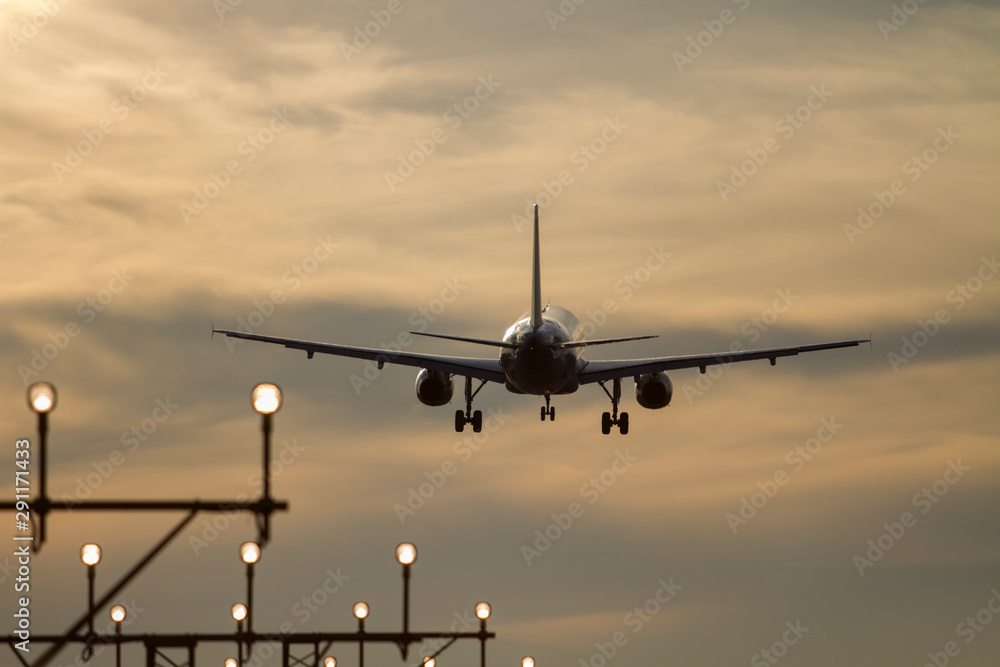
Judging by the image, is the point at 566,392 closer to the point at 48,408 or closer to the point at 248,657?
the point at 248,657

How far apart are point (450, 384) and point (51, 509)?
174 feet

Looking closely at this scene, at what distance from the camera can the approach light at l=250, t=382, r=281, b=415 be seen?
20.1 m

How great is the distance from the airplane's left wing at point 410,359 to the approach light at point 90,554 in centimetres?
3429

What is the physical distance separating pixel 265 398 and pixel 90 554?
63.0 feet

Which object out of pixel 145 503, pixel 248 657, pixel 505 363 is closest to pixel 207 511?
pixel 145 503

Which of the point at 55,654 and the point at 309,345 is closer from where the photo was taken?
the point at 55,654

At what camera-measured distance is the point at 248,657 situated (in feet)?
123

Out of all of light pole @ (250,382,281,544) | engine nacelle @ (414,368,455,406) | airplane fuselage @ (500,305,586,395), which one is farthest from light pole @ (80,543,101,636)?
engine nacelle @ (414,368,455,406)

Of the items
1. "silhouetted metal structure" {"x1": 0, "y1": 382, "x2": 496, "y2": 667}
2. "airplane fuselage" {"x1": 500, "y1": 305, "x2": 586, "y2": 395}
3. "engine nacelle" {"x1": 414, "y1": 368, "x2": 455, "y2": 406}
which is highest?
"engine nacelle" {"x1": 414, "y1": 368, "x2": 455, "y2": 406}

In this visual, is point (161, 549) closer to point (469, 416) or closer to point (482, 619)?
A: point (482, 619)

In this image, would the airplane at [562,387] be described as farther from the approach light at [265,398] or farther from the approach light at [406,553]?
the approach light at [265,398]

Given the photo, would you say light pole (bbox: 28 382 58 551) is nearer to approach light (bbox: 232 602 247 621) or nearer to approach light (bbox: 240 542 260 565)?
approach light (bbox: 240 542 260 565)

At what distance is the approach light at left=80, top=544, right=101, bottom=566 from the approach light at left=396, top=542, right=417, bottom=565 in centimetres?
769

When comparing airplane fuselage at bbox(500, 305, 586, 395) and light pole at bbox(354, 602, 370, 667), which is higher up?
airplane fuselage at bbox(500, 305, 586, 395)
